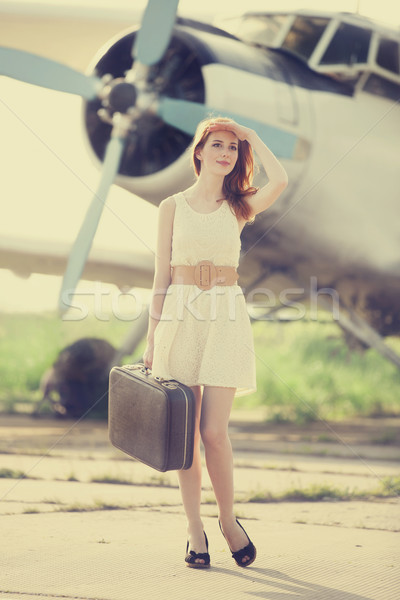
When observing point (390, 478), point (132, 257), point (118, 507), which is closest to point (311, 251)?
point (132, 257)

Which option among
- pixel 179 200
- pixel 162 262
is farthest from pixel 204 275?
pixel 179 200

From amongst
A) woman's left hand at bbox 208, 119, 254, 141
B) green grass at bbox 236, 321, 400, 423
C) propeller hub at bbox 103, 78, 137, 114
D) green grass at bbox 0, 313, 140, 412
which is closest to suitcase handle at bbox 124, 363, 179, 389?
woman's left hand at bbox 208, 119, 254, 141

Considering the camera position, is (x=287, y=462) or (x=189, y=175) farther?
(x=189, y=175)

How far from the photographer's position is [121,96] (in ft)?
19.2

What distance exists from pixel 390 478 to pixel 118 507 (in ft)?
4.99

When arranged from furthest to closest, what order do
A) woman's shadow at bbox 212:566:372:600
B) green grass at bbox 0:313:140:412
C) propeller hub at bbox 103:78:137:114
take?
green grass at bbox 0:313:140:412, propeller hub at bbox 103:78:137:114, woman's shadow at bbox 212:566:372:600

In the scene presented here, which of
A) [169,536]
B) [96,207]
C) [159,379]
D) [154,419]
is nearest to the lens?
[154,419]

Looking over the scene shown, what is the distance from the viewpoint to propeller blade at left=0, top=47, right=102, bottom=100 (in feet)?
19.8

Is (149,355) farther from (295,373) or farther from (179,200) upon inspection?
(295,373)

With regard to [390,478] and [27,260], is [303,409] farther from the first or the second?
[390,478]

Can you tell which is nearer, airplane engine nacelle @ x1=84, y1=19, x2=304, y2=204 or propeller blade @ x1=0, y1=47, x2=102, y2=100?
airplane engine nacelle @ x1=84, y1=19, x2=304, y2=204

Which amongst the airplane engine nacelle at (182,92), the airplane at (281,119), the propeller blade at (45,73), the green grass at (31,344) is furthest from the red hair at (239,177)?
the green grass at (31,344)

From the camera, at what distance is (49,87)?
6.11 m

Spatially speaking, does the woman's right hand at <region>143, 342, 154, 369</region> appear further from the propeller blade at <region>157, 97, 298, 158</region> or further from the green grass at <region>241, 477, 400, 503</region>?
the propeller blade at <region>157, 97, 298, 158</region>
